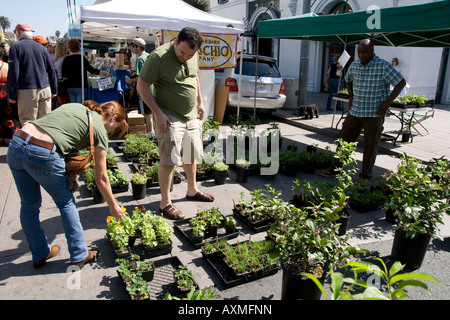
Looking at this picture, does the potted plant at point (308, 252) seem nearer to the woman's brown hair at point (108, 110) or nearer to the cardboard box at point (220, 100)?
the woman's brown hair at point (108, 110)

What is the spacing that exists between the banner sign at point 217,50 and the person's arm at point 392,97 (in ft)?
11.5

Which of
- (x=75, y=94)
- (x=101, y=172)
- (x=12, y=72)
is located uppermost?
(x=12, y=72)

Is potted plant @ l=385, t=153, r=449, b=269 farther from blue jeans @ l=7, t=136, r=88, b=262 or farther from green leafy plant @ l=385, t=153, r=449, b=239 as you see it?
blue jeans @ l=7, t=136, r=88, b=262

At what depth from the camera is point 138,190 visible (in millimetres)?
4516

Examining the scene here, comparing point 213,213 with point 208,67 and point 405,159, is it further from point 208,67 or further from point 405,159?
point 208,67

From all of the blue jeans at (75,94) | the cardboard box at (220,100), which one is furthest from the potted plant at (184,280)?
the cardboard box at (220,100)

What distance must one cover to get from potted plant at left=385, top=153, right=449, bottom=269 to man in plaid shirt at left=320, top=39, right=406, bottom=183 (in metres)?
1.90

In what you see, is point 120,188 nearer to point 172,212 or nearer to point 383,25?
point 172,212

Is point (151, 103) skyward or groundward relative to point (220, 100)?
skyward

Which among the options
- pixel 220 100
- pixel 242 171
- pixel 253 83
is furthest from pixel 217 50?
pixel 242 171

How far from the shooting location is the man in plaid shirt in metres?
4.98

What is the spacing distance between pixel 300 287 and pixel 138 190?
271cm

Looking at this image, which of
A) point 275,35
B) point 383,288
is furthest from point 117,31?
point 383,288
